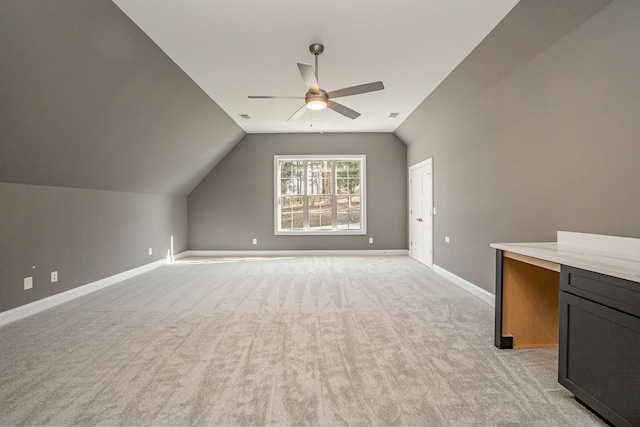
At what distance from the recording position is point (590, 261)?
5.97 feet

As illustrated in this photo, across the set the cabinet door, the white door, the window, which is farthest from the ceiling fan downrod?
the window

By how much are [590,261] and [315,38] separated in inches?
114

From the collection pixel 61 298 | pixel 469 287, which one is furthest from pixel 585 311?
pixel 61 298

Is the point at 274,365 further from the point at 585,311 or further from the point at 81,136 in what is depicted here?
the point at 81,136

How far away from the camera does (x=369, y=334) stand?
289 cm

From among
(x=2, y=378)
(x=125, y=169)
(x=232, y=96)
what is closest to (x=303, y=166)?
(x=232, y=96)

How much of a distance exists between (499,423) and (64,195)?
15.8 ft

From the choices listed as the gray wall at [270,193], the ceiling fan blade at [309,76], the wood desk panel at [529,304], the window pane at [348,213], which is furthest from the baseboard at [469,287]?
the ceiling fan blade at [309,76]

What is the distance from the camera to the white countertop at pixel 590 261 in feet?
5.06

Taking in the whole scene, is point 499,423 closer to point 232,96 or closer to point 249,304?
point 249,304

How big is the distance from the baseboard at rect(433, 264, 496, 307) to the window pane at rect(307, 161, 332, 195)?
318 centimetres

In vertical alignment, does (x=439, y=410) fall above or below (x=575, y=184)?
below

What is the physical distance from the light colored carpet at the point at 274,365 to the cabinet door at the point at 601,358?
167 millimetres

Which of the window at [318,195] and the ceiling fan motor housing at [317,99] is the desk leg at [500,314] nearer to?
the ceiling fan motor housing at [317,99]
